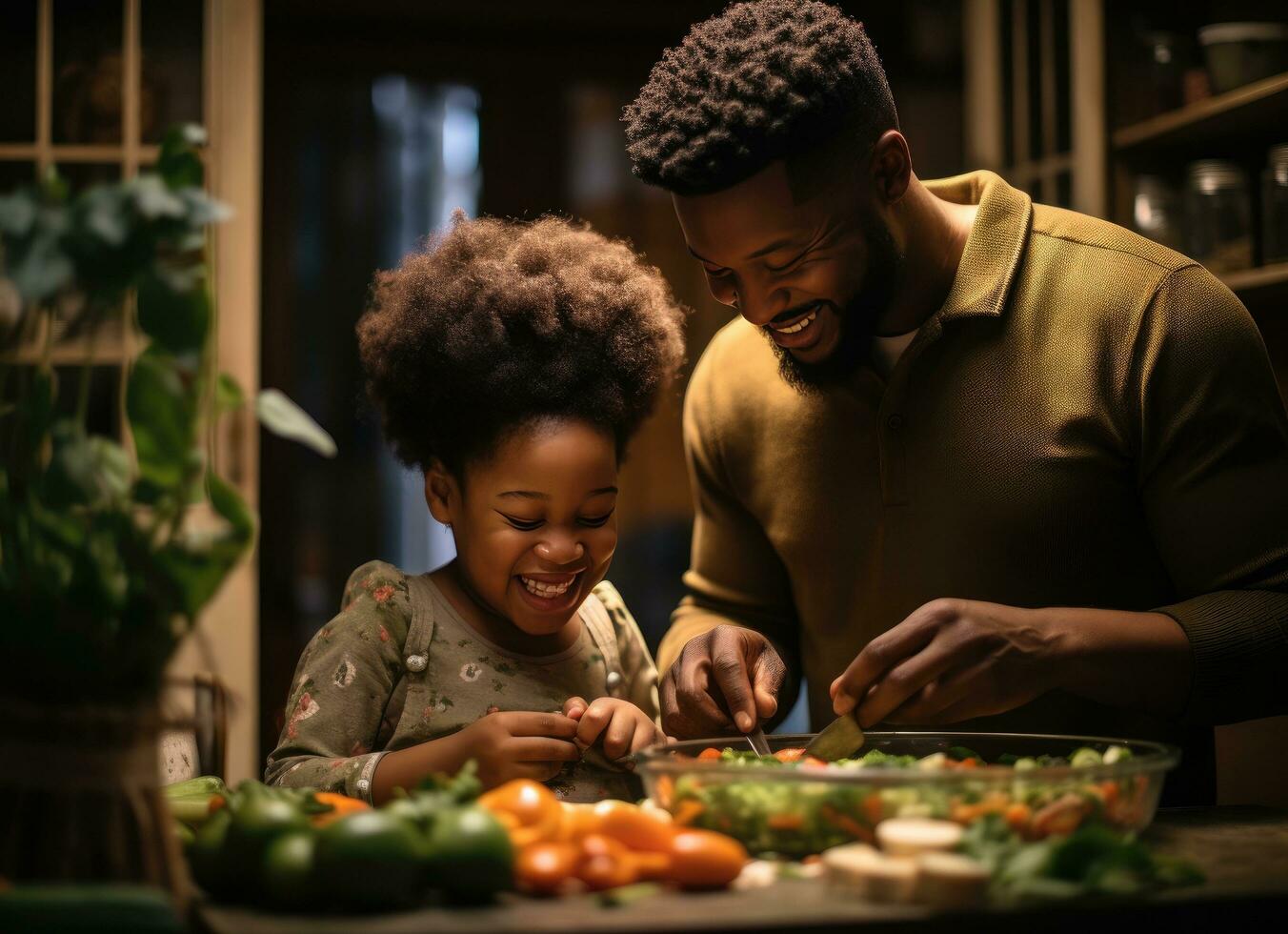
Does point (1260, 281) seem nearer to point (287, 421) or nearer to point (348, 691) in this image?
point (348, 691)

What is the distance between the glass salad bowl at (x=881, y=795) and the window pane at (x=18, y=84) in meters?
2.51

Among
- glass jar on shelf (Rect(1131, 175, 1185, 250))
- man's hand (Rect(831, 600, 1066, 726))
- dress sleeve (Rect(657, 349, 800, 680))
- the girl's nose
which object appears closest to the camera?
man's hand (Rect(831, 600, 1066, 726))

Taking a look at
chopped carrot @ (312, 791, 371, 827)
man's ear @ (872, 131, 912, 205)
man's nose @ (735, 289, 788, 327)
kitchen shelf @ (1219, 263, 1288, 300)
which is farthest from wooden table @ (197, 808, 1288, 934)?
kitchen shelf @ (1219, 263, 1288, 300)

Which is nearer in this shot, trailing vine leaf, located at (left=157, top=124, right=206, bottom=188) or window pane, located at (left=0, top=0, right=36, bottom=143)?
trailing vine leaf, located at (left=157, top=124, right=206, bottom=188)

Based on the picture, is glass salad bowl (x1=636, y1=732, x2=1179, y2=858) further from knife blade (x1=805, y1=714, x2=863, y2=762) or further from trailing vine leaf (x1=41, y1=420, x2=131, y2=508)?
trailing vine leaf (x1=41, y1=420, x2=131, y2=508)

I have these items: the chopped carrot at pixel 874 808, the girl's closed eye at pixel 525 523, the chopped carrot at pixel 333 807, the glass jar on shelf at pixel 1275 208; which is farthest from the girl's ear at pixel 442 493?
the glass jar on shelf at pixel 1275 208

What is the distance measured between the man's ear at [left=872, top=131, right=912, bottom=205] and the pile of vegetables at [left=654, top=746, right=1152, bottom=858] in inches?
27.8

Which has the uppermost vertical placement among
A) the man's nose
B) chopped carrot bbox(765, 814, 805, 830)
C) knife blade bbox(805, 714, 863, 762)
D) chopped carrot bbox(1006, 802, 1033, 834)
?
the man's nose

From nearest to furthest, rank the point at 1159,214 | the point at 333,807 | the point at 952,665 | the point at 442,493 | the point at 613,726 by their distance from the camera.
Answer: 1. the point at 333,807
2. the point at 952,665
3. the point at 613,726
4. the point at 442,493
5. the point at 1159,214

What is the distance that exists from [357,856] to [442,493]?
770 mm

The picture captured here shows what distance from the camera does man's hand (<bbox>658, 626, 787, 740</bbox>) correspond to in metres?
1.30

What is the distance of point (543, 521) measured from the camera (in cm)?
142

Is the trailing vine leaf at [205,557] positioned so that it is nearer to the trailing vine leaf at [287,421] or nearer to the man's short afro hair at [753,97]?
the trailing vine leaf at [287,421]

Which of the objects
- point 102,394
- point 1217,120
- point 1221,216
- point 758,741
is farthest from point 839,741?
point 102,394
